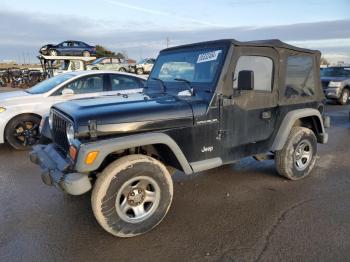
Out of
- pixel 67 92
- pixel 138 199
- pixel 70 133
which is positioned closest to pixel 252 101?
pixel 138 199

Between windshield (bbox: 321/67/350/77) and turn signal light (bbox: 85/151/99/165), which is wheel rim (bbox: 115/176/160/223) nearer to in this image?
turn signal light (bbox: 85/151/99/165)

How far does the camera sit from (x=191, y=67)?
162 inches

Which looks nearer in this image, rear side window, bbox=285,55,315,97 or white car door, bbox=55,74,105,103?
rear side window, bbox=285,55,315,97

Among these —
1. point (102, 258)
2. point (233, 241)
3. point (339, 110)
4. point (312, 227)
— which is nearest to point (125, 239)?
point (102, 258)

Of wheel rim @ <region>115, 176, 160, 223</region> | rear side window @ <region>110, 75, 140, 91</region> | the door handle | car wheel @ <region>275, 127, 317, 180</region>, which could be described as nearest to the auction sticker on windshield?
the door handle

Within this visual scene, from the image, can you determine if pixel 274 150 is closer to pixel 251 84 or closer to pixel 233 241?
pixel 251 84

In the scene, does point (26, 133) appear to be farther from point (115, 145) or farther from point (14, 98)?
point (115, 145)

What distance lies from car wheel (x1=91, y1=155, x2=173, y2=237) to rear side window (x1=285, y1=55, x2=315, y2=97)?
2.29 m

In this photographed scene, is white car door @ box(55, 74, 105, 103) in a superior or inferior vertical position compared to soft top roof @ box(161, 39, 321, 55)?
inferior

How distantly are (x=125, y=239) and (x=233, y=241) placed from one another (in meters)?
1.08

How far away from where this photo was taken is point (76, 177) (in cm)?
302

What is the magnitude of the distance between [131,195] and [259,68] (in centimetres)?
225

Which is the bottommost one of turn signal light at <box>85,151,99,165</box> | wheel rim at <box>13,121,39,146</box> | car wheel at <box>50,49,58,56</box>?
wheel rim at <box>13,121,39,146</box>

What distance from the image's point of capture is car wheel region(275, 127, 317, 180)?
15.2 ft
